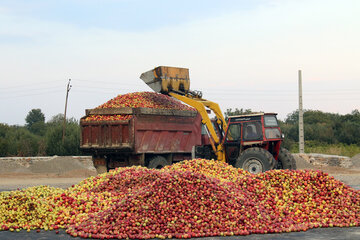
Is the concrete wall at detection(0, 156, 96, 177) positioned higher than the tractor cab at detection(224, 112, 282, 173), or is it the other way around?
the tractor cab at detection(224, 112, 282, 173)

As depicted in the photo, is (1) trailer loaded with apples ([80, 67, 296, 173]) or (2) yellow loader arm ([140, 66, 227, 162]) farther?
(2) yellow loader arm ([140, 66, 227, 162])

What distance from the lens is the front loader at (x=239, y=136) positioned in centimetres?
1474

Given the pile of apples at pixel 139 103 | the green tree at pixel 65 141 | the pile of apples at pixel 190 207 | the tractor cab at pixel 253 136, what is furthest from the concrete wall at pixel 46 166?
the pile of apples at pixel 190 207

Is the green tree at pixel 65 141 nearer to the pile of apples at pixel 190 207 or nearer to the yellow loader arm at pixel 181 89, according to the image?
the yellow loader arm at pixel 181 89

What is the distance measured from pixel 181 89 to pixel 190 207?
1054 cm

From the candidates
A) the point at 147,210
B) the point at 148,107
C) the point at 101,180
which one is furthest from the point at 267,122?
the point at 147,210

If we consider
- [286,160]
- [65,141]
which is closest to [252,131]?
[286,160]

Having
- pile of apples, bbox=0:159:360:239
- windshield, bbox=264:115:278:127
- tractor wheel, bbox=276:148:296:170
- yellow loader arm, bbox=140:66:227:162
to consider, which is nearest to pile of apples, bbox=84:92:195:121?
yellow loader arm, bbox=140:66:227:162

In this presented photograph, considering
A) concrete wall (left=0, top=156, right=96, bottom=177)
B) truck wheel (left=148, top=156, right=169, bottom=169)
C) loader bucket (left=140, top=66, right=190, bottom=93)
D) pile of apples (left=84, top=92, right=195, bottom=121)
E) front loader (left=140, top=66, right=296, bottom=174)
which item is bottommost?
concrete wall (left=0, top=156, right=96, bottom=177)

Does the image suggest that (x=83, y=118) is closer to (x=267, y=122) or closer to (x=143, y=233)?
(x=267, y=122)

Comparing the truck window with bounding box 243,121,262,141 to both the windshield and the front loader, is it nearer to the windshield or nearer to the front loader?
the front loader

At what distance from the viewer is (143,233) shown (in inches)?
311

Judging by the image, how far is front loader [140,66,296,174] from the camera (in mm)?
14742

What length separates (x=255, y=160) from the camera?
579 inches
